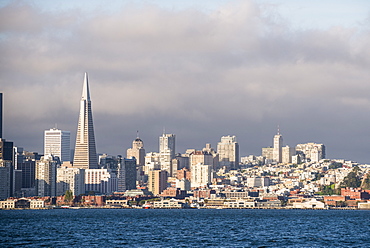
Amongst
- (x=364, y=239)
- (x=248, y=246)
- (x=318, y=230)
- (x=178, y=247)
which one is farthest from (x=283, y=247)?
(x=318, y=230)

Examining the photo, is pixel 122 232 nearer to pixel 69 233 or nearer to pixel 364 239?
pixel 69 233

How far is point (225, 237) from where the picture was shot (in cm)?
9531

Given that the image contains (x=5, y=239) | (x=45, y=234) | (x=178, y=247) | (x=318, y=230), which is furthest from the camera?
(x=318, y=230)

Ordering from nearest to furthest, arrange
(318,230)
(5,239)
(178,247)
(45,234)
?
(178,247) → (5,239) → (45,234) → (318,230)

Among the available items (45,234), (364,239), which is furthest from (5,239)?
(364,239)

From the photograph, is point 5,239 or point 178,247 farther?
point 5,239

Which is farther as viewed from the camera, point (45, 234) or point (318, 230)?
point (318, 230)

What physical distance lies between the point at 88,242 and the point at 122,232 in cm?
1826

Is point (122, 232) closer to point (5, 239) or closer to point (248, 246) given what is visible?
point (5, 239)

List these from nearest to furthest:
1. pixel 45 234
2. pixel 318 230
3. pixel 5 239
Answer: pixel 5 239 → pixel 45 234 → pixel 318 230

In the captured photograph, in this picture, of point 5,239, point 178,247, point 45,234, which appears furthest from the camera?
point 45,234

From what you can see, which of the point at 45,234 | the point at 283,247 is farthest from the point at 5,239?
the point at 283,247

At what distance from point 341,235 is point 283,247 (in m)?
23.0

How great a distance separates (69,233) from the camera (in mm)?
102500
